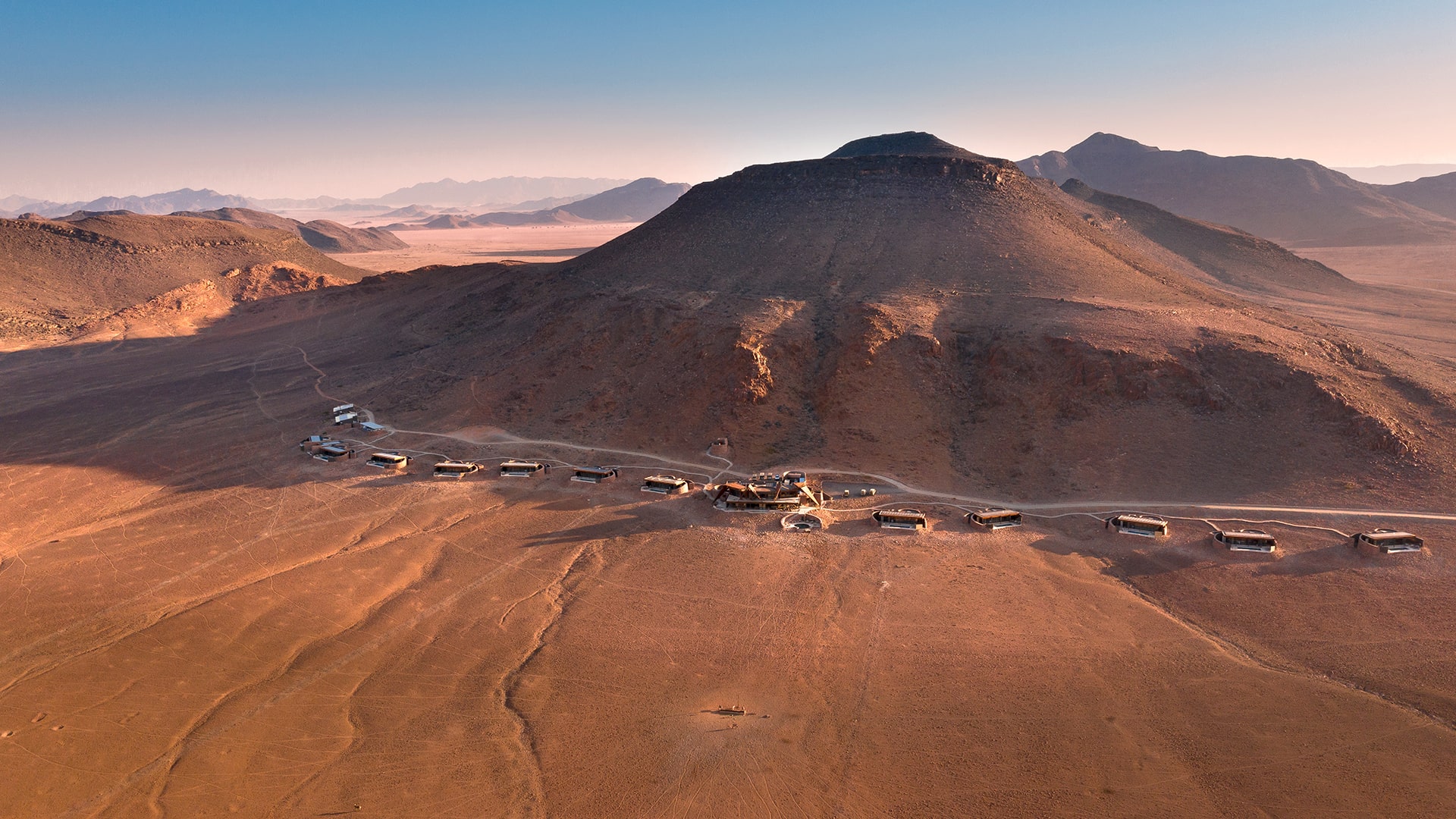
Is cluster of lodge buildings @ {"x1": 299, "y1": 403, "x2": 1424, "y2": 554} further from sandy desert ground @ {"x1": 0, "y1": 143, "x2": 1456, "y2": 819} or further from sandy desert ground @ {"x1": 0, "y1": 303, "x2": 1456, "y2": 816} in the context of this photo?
sandy desert ground @ {"x1": 0, "y1": 303, "x2": 1456, "y2": 816}

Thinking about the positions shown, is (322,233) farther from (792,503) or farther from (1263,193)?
(1263,193)

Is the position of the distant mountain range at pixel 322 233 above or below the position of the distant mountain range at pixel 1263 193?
below

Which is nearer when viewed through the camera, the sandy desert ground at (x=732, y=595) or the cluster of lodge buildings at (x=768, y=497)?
the sandy desert ground at (x=732, y=595)

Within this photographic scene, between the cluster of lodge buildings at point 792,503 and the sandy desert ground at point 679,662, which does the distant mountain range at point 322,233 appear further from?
the sandy desert ground at point 679,662

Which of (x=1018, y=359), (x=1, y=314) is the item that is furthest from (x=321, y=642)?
(x=1, y=314)

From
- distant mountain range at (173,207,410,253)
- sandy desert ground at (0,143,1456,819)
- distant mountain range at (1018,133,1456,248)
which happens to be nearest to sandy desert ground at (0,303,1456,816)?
sandy desert ground at (0,143,1456,819)

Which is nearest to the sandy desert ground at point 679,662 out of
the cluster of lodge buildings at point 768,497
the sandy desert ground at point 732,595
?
the sandy desert ground at point 732,595

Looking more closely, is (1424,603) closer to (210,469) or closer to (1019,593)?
(1019,593)
